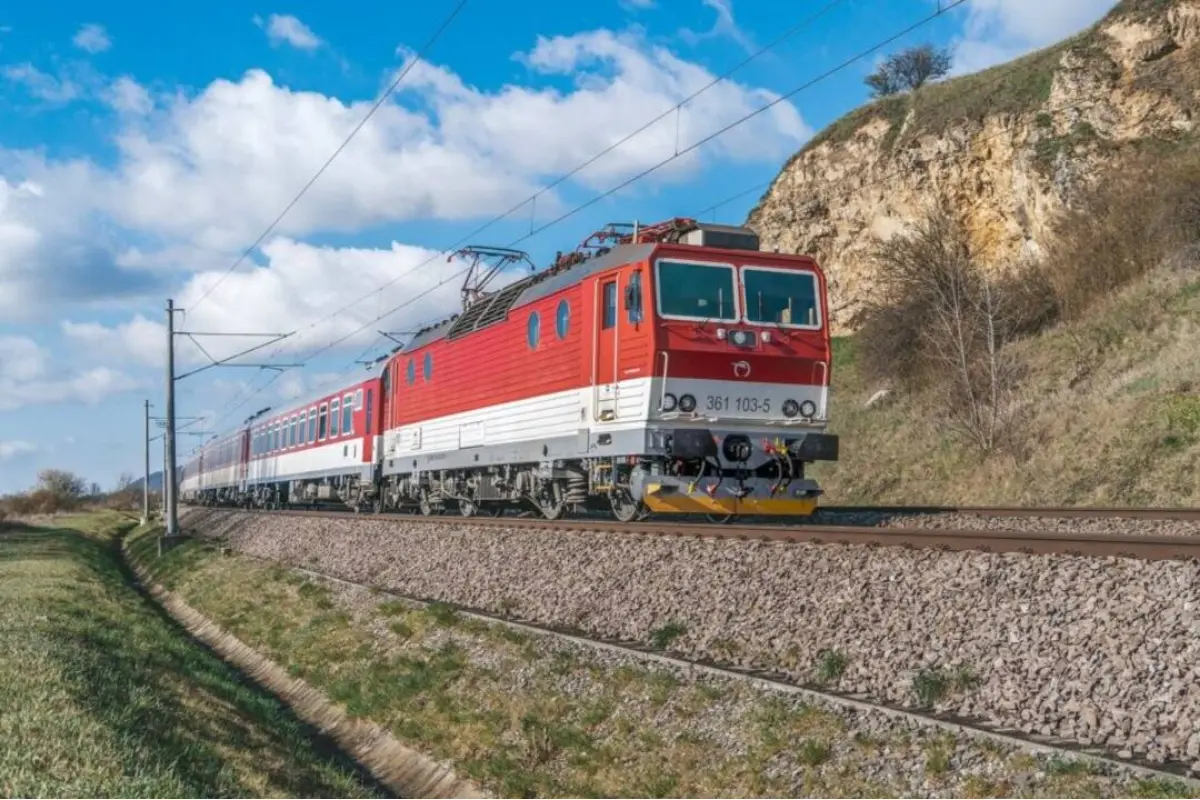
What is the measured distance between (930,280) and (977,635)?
2046cm

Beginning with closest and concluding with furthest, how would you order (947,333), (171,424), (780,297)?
(780,297) → (947,333) → (171,424)

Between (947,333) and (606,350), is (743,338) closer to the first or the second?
(606,350)

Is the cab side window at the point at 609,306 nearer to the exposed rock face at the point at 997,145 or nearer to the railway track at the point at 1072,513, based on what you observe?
the railway track at the point at 1072,513

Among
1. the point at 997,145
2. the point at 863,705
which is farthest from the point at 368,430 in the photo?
the point at 997,145

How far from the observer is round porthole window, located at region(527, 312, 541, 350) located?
18219mm

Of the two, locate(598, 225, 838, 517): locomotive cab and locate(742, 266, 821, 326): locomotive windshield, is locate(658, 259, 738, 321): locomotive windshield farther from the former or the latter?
locate(742, 266, 821, 326): locomotive windshield

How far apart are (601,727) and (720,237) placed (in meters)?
8.75

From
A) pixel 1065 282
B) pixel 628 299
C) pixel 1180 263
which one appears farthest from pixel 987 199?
pixel 628 299

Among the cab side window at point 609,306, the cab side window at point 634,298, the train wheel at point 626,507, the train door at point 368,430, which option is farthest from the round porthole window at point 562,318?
the train door at point 368,430

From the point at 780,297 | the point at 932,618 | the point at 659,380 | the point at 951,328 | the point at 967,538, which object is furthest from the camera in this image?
the point at 951,328

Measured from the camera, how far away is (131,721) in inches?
334

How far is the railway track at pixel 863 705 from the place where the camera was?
240 inches

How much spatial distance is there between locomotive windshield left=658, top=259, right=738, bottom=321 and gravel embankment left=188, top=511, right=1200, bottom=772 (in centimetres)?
319

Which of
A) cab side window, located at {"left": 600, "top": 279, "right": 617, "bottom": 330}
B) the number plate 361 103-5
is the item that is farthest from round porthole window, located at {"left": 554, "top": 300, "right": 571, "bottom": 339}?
the number plate 361 103-5
